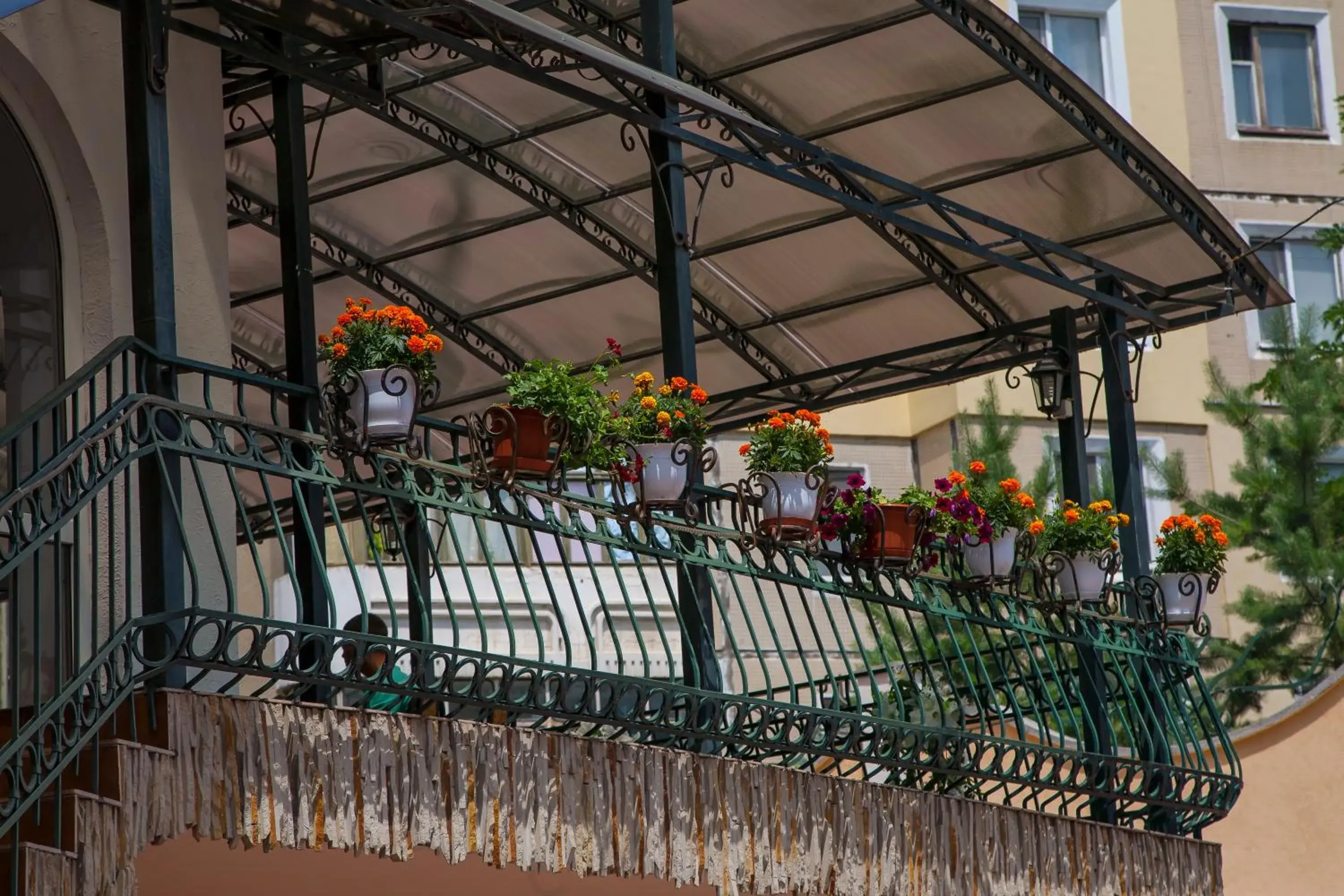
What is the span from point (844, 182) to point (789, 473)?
356cm

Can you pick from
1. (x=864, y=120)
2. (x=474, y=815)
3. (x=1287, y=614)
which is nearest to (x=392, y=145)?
(x=864, y=120)

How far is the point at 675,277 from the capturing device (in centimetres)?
976

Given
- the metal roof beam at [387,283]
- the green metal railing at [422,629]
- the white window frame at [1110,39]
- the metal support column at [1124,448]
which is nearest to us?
the green metal railing at [422,629]

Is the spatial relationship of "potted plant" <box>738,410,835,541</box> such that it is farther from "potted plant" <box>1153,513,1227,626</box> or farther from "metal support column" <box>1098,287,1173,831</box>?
"metal support column" <box>1098,287,1173,831</box>

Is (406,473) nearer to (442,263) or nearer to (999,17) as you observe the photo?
(999,17)

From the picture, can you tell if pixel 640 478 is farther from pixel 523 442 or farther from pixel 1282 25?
pixel 1282 25

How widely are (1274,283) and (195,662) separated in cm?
853

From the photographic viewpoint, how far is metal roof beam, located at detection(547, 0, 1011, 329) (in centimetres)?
1232

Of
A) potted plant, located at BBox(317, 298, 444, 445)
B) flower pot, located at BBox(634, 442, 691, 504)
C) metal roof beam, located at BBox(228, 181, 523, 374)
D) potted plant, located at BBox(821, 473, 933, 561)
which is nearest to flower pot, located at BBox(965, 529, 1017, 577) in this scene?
potted plant, located at BBox(821, 473, 933, 561)

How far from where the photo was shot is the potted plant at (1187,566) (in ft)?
39.5

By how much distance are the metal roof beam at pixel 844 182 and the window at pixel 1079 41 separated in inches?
588

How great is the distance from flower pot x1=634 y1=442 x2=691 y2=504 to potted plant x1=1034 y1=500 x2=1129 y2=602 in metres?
3.28

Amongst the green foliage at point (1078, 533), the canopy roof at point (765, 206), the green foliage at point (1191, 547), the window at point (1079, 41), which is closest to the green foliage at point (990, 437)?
the window at point (1079, 41)

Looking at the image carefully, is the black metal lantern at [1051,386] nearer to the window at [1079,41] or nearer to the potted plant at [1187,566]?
the potted plant at [1187,566]
